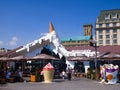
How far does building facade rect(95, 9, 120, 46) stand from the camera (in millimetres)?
101812

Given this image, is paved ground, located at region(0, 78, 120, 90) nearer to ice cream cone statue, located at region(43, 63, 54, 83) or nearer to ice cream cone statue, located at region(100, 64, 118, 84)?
ice cream cone statue, located at region(100, 64, 118, 84)

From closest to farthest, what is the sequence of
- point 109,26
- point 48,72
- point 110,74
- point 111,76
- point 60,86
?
point 60,86 → point 111,76 → point 110,74 → point 48,72 → point 109,26

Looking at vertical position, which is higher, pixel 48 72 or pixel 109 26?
pixel 109 26

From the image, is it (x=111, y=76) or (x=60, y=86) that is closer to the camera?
Answer: (x=60, y=86)

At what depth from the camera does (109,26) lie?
10250cm

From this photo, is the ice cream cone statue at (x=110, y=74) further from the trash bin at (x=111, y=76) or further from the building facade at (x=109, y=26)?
the building facade at (x=109, y=26)

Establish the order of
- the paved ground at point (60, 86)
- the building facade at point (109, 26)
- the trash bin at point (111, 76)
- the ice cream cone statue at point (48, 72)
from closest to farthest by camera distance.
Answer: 1. the paved ground at point (60, 86)
2. the trash bin at point (111, 76)
3. the ice cream cone statue at point (48, 72)
4. the building facade at point (109, 26)

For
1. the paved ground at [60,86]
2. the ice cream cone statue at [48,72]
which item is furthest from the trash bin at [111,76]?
the ice cream cone statue at [48,72]

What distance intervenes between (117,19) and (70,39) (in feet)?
95.1

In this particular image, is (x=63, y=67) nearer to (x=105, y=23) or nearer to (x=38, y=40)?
(x=38, y=40)

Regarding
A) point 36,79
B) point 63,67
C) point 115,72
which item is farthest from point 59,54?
point 115,72

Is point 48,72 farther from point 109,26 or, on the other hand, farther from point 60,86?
point 109,26

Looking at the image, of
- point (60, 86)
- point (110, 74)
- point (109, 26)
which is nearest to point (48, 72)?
point (60, 86)

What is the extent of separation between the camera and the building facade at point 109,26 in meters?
102
